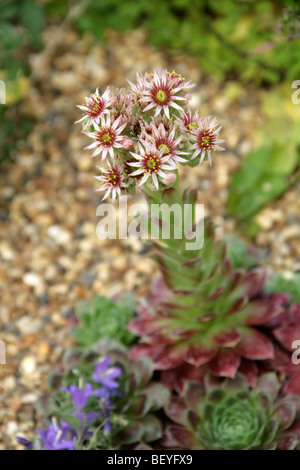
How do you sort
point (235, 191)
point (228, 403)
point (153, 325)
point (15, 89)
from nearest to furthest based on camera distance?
point (228, 403) → point (153, 325) → point (235, 191) → point (15, 89)

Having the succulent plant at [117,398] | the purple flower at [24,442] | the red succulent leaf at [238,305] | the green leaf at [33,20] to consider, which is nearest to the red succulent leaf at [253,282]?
the red succulent leaf at [238,305]

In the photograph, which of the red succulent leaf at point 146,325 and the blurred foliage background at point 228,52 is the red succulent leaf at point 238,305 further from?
the blurred foliage background at point 228,52

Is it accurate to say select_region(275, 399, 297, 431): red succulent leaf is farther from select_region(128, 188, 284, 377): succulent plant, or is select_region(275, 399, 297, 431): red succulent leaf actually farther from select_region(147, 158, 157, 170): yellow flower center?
select_region(147, 158, 157, 170): yellow flower center

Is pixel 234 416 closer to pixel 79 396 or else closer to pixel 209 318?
A: pixel 209 318

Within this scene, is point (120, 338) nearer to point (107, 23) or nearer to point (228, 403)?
point (228, 403)

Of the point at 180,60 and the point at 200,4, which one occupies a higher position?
the point at 200,4
